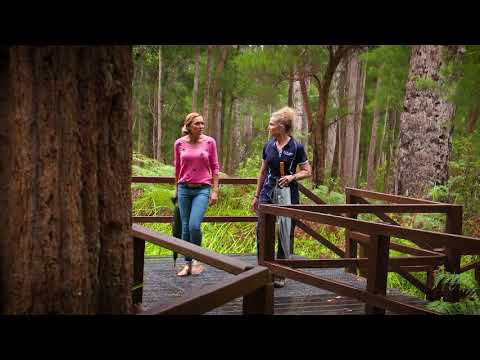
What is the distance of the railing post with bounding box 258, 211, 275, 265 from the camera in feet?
20.4

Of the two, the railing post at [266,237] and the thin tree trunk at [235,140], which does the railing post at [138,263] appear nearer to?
the railing post at [266,237]

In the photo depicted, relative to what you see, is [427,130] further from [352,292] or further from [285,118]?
[352,292]

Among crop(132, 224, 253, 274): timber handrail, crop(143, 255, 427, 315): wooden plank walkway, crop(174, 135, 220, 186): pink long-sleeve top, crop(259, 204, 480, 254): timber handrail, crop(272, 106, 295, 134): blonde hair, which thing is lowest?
crop(143, 255, 427, 315): wooden plank walkway

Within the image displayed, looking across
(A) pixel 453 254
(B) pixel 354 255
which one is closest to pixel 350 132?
(B) pixel 354 255

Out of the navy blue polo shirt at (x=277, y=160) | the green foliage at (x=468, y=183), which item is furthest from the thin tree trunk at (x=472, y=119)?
the navy blue polo shirt at (x=277, y=160)

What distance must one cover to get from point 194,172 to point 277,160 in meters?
0.97

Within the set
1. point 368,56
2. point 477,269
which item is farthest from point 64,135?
point 368,56

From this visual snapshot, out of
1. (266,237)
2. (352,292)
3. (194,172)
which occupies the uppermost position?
(194,172)

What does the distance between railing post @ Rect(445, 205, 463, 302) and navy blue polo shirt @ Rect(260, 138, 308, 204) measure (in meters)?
1.72

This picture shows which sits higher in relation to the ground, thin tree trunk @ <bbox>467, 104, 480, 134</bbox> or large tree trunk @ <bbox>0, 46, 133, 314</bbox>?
thin tree trunk @ <bbox>467, 104, 480, 134</bbox>

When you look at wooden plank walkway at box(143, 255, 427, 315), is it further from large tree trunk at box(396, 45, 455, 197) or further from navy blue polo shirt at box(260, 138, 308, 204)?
large tree trunk at box(396, 45, 455, 197)

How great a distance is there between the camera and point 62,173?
2.18 meters

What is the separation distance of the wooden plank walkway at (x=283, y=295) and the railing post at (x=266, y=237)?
20.6 inches

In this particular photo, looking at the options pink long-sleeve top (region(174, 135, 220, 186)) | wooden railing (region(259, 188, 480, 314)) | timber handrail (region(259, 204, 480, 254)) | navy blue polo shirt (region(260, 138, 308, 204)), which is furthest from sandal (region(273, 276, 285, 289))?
pink long-sleeve top (region(174, 135, 220, 186))
